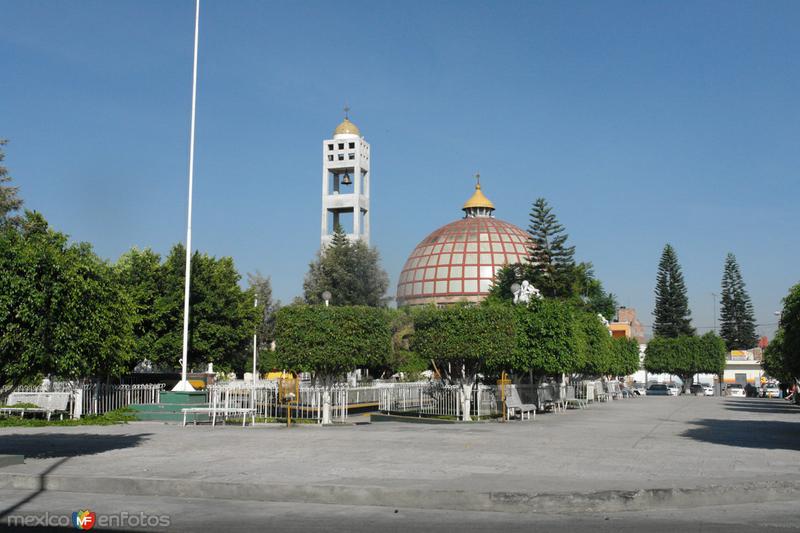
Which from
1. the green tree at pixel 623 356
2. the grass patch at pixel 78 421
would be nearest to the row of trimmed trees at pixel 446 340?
the grass patch at pixel 78 421

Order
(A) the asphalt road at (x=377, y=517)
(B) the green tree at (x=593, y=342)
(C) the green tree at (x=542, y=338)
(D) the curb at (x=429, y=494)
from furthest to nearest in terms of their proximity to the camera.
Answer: (B) the green tree at (x=593, y=342) → (C) the green tree at (x=542, y=338) → (D) the curb at (x=429, y=494) → (A) the asphalt road at (x=377, y=517)

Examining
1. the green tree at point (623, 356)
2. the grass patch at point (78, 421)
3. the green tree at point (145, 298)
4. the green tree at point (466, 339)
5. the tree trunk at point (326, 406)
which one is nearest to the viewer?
the grass patch at point (78, 421)

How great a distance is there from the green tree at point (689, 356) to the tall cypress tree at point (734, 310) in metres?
20.2

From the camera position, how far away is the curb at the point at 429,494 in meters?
8.21

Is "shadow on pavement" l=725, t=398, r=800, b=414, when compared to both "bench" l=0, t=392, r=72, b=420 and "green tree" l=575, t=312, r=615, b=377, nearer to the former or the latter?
"green tree" l=575, t=312, r=615, b=377

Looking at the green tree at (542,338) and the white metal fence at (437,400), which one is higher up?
the green tree at (542,338)

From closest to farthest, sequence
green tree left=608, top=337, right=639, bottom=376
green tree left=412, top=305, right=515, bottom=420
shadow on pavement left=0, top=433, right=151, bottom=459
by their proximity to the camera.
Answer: shadow on pavement left=0, top=433, right=151, bottom=459 < green tree left=412, top=305, right=515, bottom=420 < green tree left=608, top=337, right=639, bottom=376

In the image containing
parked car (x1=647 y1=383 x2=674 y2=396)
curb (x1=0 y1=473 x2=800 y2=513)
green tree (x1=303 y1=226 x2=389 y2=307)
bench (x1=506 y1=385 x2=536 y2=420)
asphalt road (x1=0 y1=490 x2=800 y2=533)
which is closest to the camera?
asphalt road (x1=0 y1=490 x2=800 y2=533)

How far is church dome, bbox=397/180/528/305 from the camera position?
127562mm

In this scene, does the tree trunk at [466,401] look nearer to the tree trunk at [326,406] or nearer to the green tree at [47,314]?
the tree trunk at [326,406]

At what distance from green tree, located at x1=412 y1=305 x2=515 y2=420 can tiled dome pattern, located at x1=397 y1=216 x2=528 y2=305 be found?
328 ft

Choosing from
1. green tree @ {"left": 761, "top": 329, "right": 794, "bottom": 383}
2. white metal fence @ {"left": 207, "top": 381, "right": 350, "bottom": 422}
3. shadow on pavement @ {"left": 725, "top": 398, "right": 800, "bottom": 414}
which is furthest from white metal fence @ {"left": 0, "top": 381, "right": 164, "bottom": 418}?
shadow on pavement @ {"left": 725, "top": 398, "right": 800, "bottom": 414}

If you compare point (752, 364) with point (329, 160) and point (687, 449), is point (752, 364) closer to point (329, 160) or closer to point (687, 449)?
point (329, 160)

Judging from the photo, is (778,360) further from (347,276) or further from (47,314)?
(47,314)
